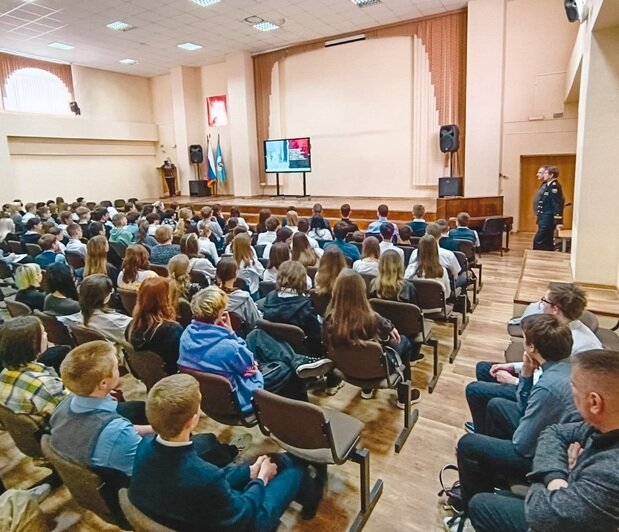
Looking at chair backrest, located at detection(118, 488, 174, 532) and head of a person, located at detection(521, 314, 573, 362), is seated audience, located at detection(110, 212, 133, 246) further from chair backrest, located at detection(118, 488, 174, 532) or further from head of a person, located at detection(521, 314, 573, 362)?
head of a person, located at detection(521, 314, 573, 362)

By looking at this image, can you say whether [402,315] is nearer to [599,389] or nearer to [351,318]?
[351,318]

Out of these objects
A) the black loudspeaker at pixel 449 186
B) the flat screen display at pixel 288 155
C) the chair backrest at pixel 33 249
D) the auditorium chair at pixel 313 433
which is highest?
the flat screen display at pixel 288 155

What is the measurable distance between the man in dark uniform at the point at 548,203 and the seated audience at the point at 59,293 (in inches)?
231

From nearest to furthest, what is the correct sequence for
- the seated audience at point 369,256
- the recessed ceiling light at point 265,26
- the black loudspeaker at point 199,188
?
the seated audience at point 369,256, the recessed ceiling light at point 265,26, the black loudspeaker at point 199,188

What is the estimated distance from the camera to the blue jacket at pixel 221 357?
2062 mm

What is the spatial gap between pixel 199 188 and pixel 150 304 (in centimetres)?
1104

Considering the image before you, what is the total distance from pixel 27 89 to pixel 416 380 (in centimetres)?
1234

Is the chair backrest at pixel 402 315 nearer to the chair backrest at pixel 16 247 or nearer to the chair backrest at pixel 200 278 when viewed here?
the chair backrest at pixel 200 278

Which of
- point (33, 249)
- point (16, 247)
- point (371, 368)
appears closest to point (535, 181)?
point (371, 368)

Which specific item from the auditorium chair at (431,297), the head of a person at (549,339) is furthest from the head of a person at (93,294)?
the head of a person at (549,339)

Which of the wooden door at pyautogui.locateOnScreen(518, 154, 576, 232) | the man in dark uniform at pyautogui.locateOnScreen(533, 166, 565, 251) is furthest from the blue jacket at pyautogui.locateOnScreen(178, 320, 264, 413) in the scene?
the wooden door at pyautogui.locateOnScreen(518, 154, 576, 232)

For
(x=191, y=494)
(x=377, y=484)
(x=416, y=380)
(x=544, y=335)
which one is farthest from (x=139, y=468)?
(x=416, y=380)

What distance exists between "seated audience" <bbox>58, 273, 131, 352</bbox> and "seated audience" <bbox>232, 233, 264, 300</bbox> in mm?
1245

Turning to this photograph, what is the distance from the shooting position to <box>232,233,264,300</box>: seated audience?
12.5 feet
